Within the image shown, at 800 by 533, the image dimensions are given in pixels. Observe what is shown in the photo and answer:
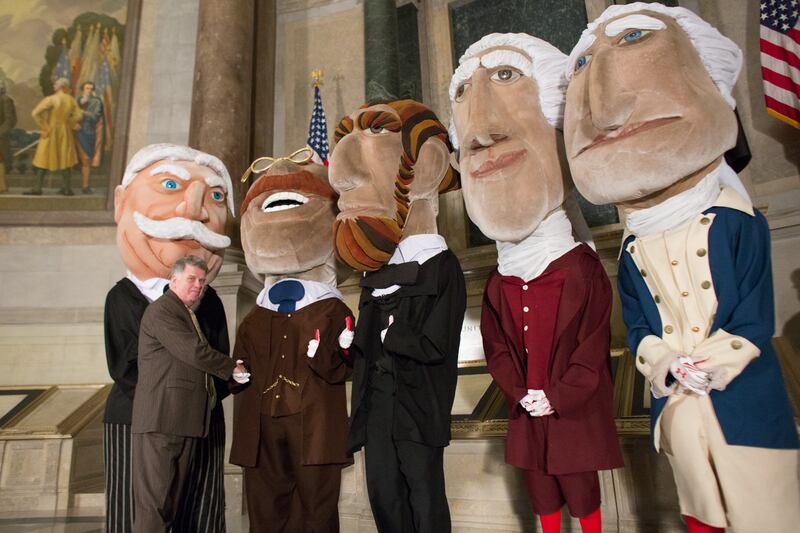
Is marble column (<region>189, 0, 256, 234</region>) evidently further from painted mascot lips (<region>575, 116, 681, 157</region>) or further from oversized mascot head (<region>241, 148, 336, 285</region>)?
painted mascot lips (<region>575, 116, 681, 157</region>)

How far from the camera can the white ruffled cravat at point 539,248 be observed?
2.38 metres

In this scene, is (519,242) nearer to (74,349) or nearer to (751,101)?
(751,101)

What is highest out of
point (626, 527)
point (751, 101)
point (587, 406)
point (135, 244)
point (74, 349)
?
point (751, 101)

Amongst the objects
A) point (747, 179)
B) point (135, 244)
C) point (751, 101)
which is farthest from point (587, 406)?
point (751, 101)

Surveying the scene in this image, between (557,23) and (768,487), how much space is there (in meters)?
5.53

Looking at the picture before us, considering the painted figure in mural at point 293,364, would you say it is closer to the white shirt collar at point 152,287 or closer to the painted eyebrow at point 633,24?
the white shirt collar at point 152,287

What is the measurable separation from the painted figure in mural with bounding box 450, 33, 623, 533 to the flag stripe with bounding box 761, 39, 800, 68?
2.98 meters

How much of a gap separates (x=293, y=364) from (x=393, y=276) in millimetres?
704

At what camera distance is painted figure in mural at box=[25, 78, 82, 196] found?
280 inches

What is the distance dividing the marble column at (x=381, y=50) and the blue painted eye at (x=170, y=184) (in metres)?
3.49

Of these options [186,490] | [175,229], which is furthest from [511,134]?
[186,490]

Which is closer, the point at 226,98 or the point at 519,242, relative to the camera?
the point at 519,242

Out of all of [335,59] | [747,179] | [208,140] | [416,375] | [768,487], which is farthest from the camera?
[335,59]

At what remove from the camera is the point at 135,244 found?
10.3ft
